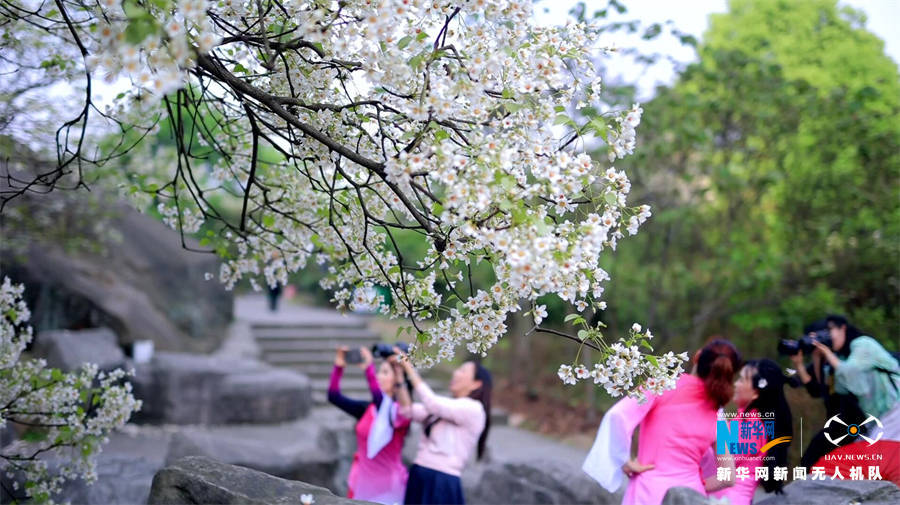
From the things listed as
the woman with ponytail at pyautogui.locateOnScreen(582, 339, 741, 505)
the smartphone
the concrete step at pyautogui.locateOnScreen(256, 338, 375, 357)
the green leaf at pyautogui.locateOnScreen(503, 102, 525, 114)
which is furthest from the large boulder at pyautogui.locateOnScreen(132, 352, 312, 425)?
the green leaf at pyautogui.locateOnScreen(503, 102, 525, 114)

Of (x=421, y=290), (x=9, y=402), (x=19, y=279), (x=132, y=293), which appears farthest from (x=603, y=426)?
(x=132, y=293)

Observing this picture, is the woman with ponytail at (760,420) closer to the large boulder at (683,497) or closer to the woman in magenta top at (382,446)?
the large boulder at (683,497)

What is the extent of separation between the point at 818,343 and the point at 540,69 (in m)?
2.69

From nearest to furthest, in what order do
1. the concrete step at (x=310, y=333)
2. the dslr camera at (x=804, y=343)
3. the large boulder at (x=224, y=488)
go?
the large boulder at (x=224, y=488) < the dslr camera at (x=804, y=343) < the concrete step at (x=310, y=333)

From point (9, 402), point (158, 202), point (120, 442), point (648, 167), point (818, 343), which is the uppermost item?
point (648, 167)

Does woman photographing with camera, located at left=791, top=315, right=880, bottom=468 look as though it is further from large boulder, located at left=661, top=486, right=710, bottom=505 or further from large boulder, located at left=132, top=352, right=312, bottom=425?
large boulder, located at left=132, top=352, right=312, bottom=425

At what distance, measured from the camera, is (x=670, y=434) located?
3.89m

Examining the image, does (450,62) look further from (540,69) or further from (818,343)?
(818,343)

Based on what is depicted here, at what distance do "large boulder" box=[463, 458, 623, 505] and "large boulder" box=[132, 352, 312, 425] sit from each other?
4.49 metres

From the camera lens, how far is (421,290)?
10.8ft

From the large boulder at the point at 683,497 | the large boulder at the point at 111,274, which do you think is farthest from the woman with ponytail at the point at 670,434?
the large boulder at the point at 111,274

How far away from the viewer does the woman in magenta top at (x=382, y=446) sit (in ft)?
15.9

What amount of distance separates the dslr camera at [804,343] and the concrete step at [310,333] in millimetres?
10390

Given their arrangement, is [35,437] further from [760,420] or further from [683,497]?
[760,420]
